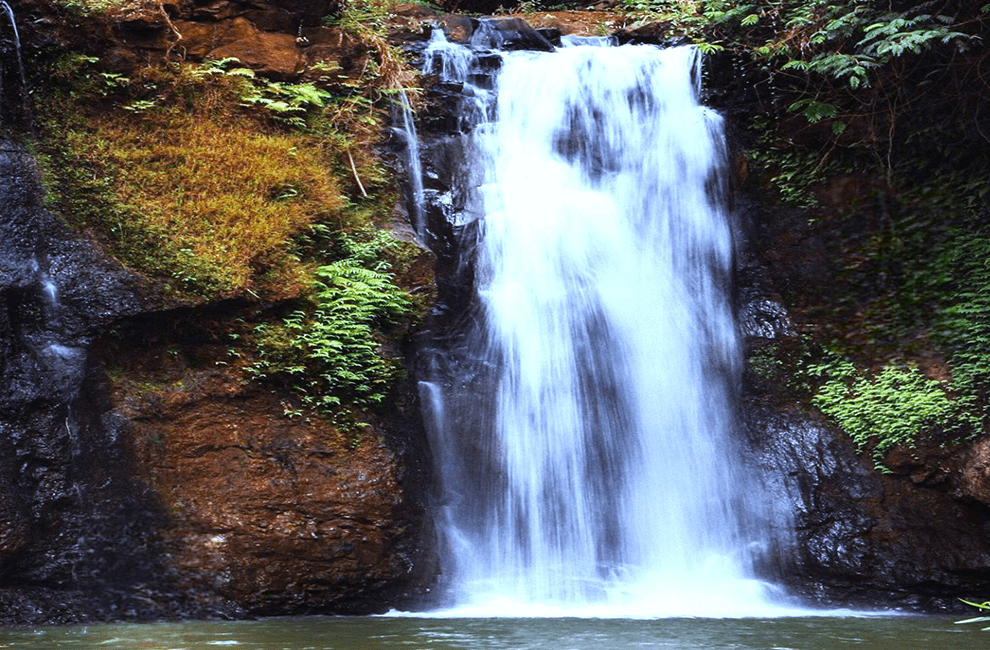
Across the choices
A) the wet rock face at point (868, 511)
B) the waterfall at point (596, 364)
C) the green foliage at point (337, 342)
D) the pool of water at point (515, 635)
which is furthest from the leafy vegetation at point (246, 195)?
the wet rock face at point (868, 511)

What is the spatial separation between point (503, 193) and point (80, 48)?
4443 mm

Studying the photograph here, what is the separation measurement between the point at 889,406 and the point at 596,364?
107 inches

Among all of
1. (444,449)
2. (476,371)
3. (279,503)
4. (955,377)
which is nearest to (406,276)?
(476,371)

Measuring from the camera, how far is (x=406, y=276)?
25.9ft

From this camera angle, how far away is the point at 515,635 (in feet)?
16.5

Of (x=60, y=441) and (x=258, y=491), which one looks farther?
(x=258, y=491)

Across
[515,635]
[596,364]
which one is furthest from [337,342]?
[515,635]

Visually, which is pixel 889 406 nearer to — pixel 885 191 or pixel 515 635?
pixel 885 191

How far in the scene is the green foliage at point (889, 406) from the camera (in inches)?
287

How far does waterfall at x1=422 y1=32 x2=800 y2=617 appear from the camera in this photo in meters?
7.07

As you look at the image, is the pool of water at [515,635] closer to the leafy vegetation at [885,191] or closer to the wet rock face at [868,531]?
the wet rock face at [868,531]

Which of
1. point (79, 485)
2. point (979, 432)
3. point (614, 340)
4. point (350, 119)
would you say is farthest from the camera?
point (350, 119)

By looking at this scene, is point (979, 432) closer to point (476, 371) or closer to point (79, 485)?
point (476, 371)

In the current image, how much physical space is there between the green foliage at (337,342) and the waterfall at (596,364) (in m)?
0.75
